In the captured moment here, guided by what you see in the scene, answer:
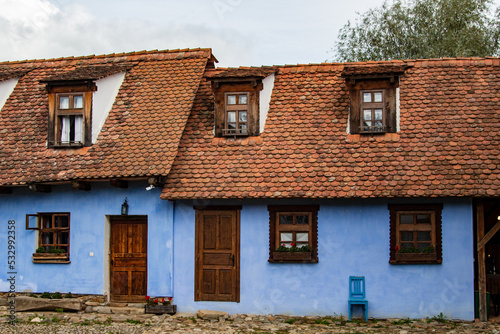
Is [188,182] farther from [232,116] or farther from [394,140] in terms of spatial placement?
[394,140]

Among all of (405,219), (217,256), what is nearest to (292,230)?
(217,256)

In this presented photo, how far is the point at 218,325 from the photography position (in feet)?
42.4

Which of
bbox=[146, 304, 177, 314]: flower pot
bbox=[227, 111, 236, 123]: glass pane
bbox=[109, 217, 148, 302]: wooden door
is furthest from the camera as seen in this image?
bbox=[227, 111, 236, 123]: glass pane

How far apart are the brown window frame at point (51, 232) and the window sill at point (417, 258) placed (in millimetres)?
7710

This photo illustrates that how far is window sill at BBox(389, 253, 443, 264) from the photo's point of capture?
1341 cm

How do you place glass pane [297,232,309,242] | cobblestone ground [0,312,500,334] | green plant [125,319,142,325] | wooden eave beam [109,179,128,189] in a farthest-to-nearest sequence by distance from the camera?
wooden eave beam [109,179,128,189] → glass pane [297,232,309,242] → green plant [125,319,142,325] → cobblestone ground [0,312,500,334]

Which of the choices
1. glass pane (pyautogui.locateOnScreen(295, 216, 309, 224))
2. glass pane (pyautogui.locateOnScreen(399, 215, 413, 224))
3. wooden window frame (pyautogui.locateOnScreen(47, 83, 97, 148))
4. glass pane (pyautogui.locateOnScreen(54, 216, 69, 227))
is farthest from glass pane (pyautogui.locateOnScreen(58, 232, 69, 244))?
glass pane (pyautogui.locateOnScreen(399, 215, 413, 224))

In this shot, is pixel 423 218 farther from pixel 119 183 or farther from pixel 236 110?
pixel 119 183

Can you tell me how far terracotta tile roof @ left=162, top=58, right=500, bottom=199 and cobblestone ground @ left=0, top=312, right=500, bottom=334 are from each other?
2.67m

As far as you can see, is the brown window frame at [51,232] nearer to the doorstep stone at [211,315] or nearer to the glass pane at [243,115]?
the doorstep stone at [211,315]

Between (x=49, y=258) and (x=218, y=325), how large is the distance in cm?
466

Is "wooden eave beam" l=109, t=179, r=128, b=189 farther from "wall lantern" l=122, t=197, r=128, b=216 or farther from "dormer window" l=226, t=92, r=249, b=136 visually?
"dormer window" l=226, t=92, r=249, b=136

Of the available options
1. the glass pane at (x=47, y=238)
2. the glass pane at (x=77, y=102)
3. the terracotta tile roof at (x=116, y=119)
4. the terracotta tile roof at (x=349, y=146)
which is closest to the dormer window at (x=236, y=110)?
the terracotta tile roof at (x=349, y=146)

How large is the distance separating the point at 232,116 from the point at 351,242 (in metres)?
4.25
